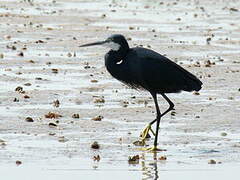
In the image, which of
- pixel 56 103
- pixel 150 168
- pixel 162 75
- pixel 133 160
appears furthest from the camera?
pixel 56 103

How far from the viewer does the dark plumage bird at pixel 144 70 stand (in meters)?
12.4

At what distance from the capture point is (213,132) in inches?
513

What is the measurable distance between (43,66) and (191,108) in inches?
188

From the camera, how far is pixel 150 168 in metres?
10.9

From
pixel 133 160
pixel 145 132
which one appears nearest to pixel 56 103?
pixel 145 132

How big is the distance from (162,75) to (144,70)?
0.94ft

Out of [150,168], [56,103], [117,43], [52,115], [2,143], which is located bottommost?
[150,168]

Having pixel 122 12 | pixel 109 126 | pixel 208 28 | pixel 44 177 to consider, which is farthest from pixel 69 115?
pixel 122 12

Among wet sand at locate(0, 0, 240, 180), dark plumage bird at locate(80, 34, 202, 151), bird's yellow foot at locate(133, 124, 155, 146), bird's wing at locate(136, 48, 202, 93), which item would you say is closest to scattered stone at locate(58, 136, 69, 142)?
wet sand at locate(0, 0, 240, 180)

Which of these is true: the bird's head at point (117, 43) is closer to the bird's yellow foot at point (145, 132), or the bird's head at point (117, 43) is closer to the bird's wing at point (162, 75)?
the bird's wing at point (162, 75)

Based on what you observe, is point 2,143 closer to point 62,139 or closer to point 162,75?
point 62,139

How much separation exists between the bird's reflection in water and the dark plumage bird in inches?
32.5

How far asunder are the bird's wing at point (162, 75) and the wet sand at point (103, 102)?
62 centimetres

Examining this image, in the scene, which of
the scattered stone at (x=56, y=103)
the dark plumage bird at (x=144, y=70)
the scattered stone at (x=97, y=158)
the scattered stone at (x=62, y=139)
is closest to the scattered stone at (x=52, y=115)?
the scattered stone at (x=56, y=103)
